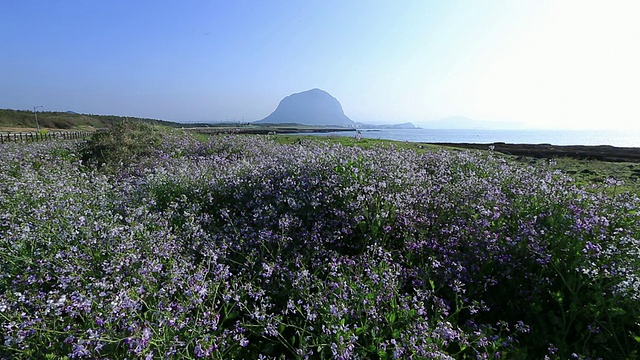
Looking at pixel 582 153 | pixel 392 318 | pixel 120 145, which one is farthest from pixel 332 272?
pixel 582 153

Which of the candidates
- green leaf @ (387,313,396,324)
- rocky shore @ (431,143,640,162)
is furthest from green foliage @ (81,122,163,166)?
rocky shore @ (431,143,640,162)

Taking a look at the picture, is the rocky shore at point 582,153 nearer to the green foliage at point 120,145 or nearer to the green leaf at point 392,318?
the green leaf at point 392,318

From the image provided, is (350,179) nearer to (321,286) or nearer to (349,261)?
(349,261)

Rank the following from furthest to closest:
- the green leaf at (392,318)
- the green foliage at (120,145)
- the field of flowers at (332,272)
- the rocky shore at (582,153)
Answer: the rocky shore at (582,153), the green foliage at (120,145), the green leaf at (392,318), the field of flowers at (332,272)

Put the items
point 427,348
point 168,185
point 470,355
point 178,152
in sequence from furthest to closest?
point 178,152
point 168,185
point 470,355
point 427,348

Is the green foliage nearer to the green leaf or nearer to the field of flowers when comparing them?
the field of flowers

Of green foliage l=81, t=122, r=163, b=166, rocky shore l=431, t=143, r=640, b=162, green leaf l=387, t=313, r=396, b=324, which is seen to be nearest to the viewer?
green leaf l=387, t=313, r=396, b=324

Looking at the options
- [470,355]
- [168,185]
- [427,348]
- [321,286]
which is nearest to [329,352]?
[321,286]

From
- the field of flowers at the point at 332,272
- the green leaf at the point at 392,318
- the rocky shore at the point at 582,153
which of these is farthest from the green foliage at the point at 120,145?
the rocky shore at the point at 582,153

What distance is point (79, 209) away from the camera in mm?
5785

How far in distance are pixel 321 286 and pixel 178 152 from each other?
12.3 metres

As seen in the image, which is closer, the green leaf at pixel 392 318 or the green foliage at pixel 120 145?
the green leaf at pixel 392 318

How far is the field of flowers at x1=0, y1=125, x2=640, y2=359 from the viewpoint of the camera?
A: 3400 mm

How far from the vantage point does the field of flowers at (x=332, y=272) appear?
3400 mm
